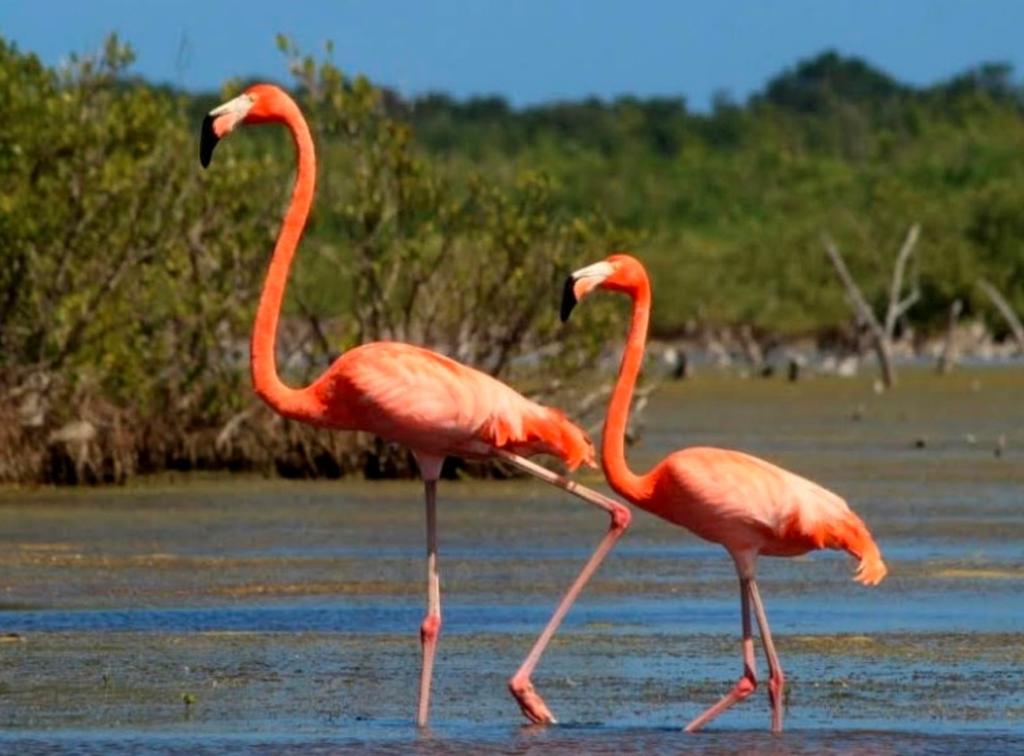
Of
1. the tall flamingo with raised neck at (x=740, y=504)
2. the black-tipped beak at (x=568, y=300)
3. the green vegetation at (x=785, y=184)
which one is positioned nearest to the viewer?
the black-tipped beak at (x=568, y=300)

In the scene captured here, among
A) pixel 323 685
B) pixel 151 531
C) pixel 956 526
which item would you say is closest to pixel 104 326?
pixel 151 531

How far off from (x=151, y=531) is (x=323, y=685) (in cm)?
667

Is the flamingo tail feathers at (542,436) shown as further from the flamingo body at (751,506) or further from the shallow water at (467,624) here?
the shallow water at (467,624)

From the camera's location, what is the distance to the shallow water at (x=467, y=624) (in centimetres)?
934

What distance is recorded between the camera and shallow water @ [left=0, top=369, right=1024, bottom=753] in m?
9.34

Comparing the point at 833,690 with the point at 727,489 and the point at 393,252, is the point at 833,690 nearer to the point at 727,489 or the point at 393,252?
the point at 727,489

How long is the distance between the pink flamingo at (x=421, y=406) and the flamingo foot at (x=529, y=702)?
1.56 ft

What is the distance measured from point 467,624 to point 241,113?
10.1ft

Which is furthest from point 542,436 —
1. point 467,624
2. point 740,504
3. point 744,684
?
point 467,624

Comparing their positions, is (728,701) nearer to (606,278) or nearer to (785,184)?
(606,278)

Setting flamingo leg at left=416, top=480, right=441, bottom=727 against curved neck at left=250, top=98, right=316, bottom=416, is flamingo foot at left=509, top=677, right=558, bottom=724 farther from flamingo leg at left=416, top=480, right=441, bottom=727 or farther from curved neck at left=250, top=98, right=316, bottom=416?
curved neck at left=250, top=98, right=316, bottom=416

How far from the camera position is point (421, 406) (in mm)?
10148

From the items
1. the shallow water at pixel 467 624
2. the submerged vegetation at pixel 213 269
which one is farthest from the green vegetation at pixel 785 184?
the shallow water at pixel 467 624

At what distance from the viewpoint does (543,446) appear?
33.6 feet
